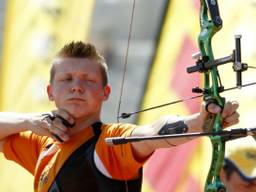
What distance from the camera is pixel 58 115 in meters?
2.58

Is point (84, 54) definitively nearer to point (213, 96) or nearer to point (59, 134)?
point (59, 134)

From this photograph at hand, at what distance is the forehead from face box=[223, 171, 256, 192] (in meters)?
0.57

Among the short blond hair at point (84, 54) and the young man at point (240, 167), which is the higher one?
the short blond hair at point (84, 54)

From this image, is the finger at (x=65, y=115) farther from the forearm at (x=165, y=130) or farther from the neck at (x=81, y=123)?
the forearm at (x=165, y=130)

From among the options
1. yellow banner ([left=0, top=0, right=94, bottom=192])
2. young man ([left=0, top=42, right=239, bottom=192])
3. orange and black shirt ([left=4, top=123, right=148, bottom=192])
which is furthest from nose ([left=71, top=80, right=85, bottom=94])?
yellow banner ([left=0, top=0, right=94, bottom=192])

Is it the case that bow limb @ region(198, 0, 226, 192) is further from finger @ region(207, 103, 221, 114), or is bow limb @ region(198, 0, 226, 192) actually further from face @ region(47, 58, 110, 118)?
face @ region(47, 58, 110, 118)

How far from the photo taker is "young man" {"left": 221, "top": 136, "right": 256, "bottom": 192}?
290 cm

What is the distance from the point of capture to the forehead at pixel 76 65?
2.61 meters

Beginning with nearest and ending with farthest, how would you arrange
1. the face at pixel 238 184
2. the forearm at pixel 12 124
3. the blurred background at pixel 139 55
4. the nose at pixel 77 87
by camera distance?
the nose at pixel 77 87 → the forearm at pixel 12 124 → the face at pixel 238 184 → the blurred background at pixel 139 55

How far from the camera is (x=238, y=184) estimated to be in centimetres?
290

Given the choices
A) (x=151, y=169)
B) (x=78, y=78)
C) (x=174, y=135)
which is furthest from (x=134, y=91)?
(x=174, y=135)

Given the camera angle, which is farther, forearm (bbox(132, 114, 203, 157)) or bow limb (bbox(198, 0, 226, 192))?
forearm (bbox(132, 114, 203, 157))

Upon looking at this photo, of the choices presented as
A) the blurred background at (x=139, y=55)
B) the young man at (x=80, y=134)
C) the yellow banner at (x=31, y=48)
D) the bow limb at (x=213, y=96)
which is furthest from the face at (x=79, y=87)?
the yellow banner at (x=31, y=48)

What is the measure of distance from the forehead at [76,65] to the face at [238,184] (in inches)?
22.4
